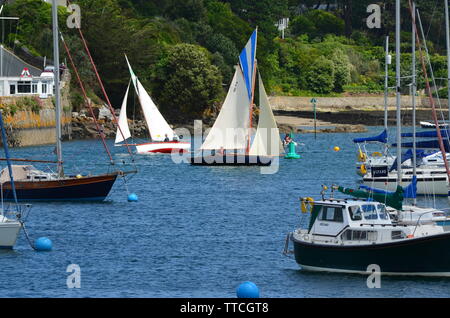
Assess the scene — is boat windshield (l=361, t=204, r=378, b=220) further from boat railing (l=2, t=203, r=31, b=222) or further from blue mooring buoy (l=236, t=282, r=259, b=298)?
boat railing (l=2, t=203, r=31, b=222)

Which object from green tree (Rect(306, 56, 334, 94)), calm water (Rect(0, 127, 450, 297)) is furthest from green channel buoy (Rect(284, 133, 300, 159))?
green tree (Rect(306, 56, 334, 94))

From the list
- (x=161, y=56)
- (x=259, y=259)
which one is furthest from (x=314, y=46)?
(x=259, y=259)

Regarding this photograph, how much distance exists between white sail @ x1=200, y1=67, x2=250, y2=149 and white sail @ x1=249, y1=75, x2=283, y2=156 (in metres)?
1.62

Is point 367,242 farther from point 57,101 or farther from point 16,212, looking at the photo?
point 57,101

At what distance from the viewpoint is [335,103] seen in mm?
166000

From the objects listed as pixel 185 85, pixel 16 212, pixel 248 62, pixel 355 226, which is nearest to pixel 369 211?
pixel 355 226

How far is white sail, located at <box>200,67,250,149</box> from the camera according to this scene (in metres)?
83.1

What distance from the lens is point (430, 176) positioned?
2512 inches

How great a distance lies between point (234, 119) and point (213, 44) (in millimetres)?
70011

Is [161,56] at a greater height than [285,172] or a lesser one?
greater

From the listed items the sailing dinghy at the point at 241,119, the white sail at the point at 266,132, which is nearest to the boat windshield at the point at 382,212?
the white sail at the point at 266,132

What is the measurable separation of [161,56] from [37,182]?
7969 centimetres

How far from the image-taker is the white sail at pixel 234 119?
8312cm
